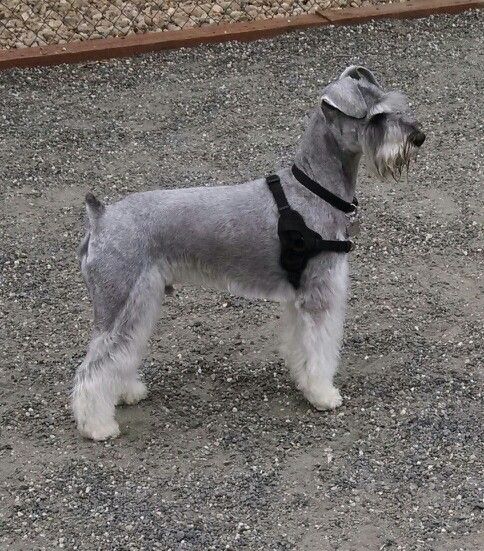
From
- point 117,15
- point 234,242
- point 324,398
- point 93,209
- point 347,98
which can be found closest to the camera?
point 347,98

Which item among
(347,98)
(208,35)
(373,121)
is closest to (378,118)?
(373,121)

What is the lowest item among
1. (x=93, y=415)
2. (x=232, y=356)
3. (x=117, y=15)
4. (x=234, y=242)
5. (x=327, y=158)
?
(x=232, y=356)

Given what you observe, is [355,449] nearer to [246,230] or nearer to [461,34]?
[246,230]

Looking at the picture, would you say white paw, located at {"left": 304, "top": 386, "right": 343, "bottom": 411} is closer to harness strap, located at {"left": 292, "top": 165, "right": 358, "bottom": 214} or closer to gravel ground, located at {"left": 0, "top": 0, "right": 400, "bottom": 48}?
harness strap, located at {"left": 292, "top": 165, "right": 358, "bottom": 214}

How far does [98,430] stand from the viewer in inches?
199

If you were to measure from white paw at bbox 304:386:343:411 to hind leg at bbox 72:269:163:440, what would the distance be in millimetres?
970

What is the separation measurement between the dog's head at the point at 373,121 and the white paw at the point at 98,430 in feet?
6.35

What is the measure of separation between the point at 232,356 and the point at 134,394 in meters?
0.71

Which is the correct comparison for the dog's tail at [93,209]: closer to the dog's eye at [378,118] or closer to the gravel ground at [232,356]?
the gravel ground at [232,356]

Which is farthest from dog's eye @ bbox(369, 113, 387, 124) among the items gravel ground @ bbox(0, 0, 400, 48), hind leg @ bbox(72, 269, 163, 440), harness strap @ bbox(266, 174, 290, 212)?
gravel ground @ bbox(0, 0, 400, 48)

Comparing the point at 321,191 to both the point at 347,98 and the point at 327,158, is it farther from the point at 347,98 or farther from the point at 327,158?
the point at 347,98

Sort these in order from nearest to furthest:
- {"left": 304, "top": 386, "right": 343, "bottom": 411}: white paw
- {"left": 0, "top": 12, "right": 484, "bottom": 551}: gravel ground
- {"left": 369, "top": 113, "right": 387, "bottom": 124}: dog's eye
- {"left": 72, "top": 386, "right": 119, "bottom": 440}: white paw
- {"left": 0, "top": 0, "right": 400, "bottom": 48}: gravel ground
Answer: {"left": 0, "top": 12, "right": 484, "bottom": 551}: gravel ground < {"left": 369, "top": 113, "right": 387, "bottom": 124}: dog's eye < {"left": 72, "top": 386, "right": 119, "bottom": 440}: white paw < {"left": 304, "top": 386, "right": 343, "bottom": 411}: white paw < {"left": 0, "top": 0, "right": 400, "bottom": 48}: gravel ground

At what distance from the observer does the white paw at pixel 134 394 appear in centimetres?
529

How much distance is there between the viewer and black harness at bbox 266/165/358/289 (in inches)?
191
